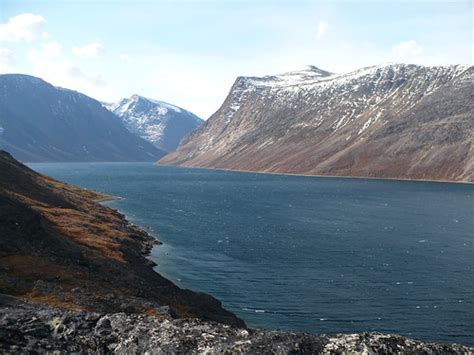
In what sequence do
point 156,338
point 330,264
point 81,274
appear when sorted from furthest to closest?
point 330,264
point 81,274
point 156,338

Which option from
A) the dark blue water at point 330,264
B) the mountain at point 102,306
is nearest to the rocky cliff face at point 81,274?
the mountain at point 102,306

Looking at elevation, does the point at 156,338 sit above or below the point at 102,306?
above

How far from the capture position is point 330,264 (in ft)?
275

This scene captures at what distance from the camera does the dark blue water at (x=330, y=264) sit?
57938 mm

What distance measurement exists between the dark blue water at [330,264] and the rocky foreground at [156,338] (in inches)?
1345

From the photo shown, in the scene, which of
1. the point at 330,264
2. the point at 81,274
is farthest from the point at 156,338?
the point at 330,264

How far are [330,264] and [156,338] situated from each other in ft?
217

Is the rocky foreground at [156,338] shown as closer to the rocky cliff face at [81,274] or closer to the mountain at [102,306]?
the mountain at [102,306]

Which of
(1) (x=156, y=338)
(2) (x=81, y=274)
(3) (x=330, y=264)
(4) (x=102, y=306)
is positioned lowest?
(3) (x=330, y=264)

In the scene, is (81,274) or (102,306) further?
(81,274)

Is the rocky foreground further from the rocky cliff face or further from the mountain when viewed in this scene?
the rocky cliff face

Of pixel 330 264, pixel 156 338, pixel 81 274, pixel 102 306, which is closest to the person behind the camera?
pixel 156 338

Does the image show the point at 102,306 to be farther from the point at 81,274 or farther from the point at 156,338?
the point at 156,338

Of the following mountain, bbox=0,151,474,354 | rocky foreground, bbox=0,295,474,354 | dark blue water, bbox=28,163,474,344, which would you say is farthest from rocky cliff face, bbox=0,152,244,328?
rocky foreground, bbox=0,295,474,354
